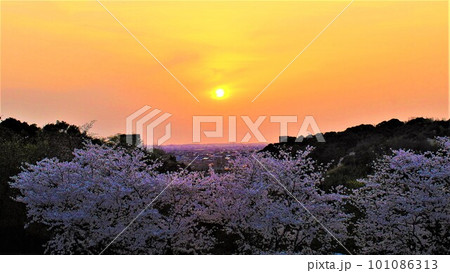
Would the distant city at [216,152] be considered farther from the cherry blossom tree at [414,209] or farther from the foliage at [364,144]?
the foliage at [364,144]

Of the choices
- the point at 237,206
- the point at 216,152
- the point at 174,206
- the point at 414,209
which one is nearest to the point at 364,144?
the point at 216,152

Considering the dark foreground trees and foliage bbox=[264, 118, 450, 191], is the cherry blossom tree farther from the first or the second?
foliage bbox=[264, 118, 450, 191]

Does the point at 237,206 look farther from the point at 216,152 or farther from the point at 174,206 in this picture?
the point at 216,152

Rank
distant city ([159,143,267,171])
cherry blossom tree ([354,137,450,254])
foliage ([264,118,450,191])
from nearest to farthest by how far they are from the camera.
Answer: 1. cherry blossom tree ([354,137,450,254])
2. distant city ([159,143,267,171])
3. foliage ([264,118,450,191])

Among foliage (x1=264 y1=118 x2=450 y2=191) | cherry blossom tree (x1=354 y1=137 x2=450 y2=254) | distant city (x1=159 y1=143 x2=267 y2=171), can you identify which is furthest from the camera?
foliage (x1=264 y1=118 x2=450 y2=191)

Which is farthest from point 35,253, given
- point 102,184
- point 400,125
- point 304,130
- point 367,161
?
point 400,125

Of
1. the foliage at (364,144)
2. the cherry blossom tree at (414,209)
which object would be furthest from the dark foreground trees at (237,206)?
the foliage at (364,144)

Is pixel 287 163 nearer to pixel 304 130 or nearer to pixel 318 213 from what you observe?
pixel 318 213

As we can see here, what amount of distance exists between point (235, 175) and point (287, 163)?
1513mm

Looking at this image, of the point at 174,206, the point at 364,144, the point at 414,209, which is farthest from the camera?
the point at 364,144

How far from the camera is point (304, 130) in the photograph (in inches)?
649

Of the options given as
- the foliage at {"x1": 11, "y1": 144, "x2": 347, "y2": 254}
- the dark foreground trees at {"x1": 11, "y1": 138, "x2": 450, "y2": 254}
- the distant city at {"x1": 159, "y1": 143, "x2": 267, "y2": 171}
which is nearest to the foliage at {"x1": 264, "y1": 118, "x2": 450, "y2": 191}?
the distant city at {"x1": 159, "y1": 143, "x2": 267, "y2": 171}
